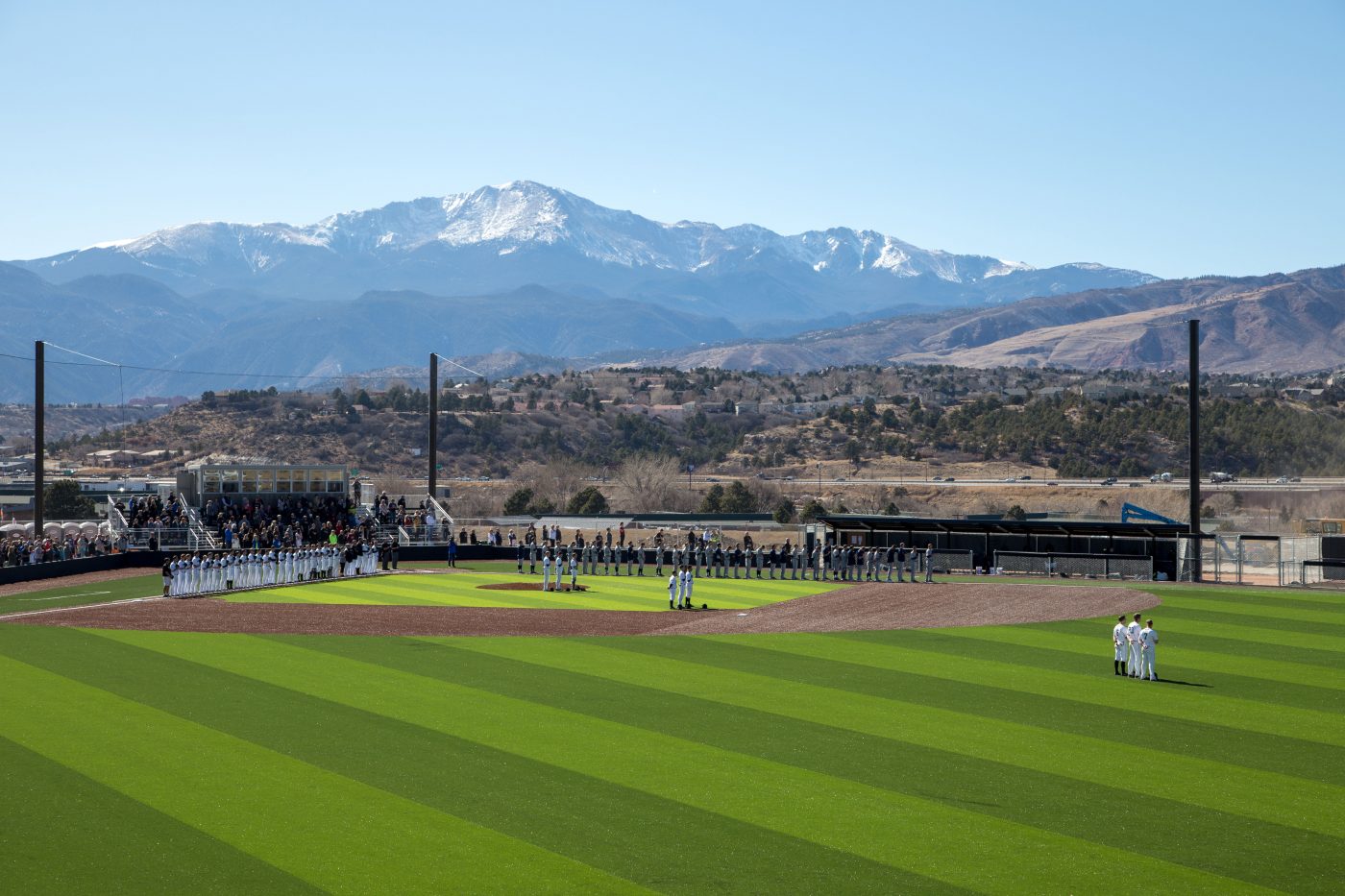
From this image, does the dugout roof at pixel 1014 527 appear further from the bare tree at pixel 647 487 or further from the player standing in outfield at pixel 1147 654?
the bare tree at pixel 647 487

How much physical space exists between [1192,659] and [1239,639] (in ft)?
13.6

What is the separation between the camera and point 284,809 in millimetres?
17984

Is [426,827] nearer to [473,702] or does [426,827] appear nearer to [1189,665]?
[473,702]

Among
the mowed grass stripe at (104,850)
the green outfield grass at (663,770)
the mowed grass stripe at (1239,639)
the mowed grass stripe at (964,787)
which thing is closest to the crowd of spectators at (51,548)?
the green outfield grass at (663,770)

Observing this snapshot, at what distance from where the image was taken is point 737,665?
3041 cm

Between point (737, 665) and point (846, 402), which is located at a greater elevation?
point (846, 402)

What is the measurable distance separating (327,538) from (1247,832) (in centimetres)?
4854

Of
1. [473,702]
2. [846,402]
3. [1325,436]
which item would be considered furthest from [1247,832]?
[846,402]

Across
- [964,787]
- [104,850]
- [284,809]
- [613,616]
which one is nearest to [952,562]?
[613,616]

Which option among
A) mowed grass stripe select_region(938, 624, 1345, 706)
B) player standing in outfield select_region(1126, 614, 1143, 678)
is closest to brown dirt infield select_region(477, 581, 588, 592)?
mowed grass stripe select_region(938, 624, 1345, 706)

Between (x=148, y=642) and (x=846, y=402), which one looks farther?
(x=846, y=402)

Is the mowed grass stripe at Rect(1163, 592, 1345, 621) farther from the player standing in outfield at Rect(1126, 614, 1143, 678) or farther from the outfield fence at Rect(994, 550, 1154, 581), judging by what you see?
the player standing in outfield at Rect(1126, 614, 1143, 678)

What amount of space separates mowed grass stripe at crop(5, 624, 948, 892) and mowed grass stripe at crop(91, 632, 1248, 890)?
16cm

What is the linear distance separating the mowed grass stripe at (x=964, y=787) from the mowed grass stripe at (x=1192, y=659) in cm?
937
